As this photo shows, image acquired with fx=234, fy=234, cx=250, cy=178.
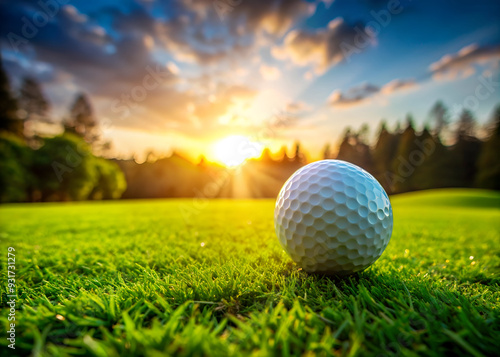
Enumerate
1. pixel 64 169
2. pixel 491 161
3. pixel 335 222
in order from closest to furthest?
pixel 335 222, pixel 64 169, pixel 491 161

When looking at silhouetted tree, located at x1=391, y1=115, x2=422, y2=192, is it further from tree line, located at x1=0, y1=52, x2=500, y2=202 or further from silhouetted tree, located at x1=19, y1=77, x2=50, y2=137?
silhouetted tree, located at x1=19, y1=77, x2=50, y2=137

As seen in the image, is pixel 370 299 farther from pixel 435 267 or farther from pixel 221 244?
pixel 221 244

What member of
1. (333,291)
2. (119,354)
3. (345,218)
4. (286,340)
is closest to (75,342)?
(119,354)

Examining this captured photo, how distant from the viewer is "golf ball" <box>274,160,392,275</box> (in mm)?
1816

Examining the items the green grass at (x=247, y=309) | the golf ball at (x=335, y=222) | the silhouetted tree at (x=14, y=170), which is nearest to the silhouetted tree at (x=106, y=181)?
the silhouetted tree at (x=14, y=170)

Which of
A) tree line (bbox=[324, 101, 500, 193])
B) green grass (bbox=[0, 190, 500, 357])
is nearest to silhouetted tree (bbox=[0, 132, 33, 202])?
green grass (bbox=[0, 190, 500, 357])

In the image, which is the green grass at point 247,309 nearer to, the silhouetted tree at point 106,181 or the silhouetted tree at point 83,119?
the silhouetted tree at point 106,181

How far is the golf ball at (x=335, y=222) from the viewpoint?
1.82 m

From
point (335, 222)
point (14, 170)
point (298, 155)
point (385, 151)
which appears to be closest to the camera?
point (335, 222)

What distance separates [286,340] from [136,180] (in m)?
49.4

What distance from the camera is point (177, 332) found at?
1107 mm

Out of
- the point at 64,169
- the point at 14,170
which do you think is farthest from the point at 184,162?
the point at 14,170

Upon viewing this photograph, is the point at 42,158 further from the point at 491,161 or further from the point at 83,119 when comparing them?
the point at 491,161

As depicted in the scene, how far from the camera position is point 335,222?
1854mm
